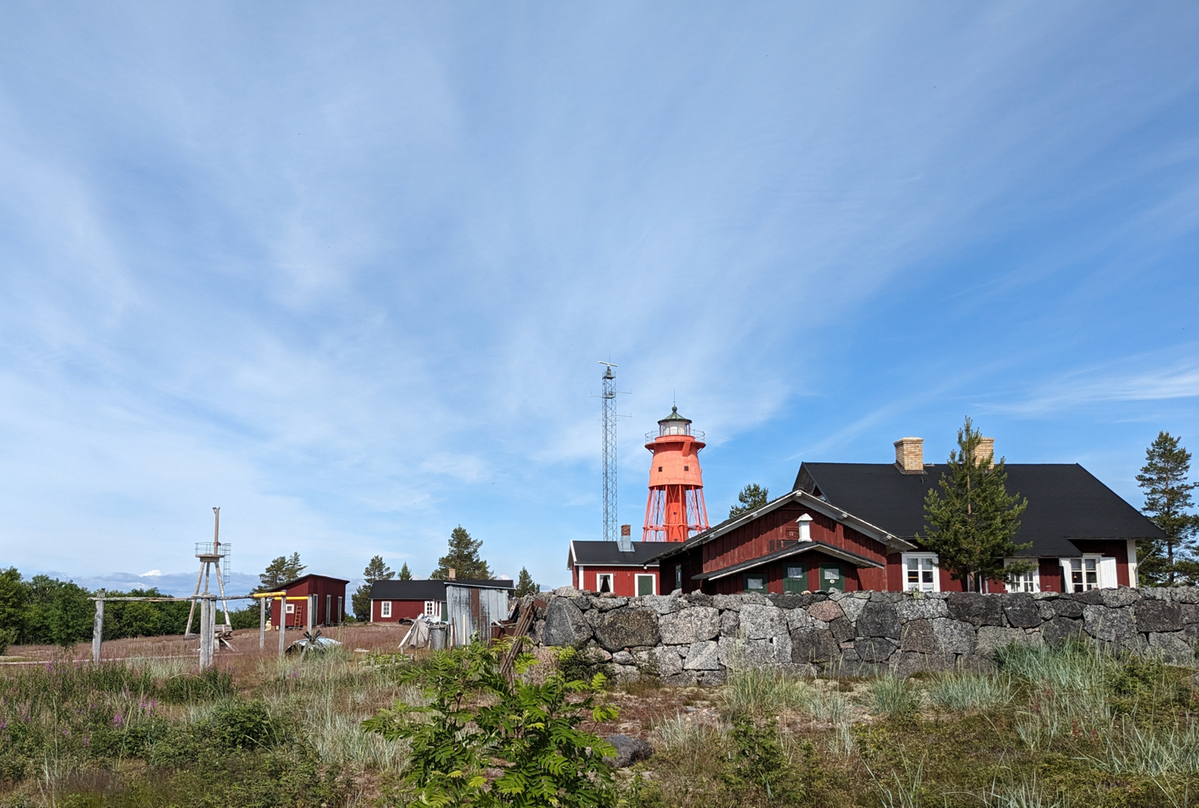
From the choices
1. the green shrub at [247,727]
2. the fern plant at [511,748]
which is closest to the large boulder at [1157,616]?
the fern plant at [511,748]

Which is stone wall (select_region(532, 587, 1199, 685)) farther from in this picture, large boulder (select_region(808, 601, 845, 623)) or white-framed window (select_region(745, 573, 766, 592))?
white-framed window (select_region(745, 573, 766, 592))

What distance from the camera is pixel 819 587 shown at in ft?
73.2

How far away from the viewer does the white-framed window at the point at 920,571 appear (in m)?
29.0

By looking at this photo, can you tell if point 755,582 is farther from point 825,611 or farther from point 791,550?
point 825,611

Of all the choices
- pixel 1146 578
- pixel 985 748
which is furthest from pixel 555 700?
pixel 1146 578

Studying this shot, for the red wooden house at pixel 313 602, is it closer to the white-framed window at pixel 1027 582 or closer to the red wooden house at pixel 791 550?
the red wooden house at pixel 791 550

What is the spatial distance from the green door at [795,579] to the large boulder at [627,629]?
293 inches

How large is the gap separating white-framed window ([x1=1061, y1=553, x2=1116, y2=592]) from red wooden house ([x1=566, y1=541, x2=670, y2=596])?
21.0m

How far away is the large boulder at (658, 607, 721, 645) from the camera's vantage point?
15.8m

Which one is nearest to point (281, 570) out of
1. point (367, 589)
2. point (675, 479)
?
point (367, 589)

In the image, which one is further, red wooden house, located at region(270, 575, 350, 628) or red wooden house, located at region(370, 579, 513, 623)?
red wooden house, located at region(370, 579, 513, 623)

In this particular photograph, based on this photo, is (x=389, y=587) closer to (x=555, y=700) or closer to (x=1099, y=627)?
(x=1099, y=627)

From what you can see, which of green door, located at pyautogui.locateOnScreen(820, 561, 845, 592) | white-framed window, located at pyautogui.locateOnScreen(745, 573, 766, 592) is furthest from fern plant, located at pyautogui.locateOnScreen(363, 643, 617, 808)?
green door, located at pyautogui.locateOnScreen(820, 561, 845, 592)

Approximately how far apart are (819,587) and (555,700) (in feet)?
62.7
